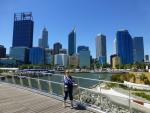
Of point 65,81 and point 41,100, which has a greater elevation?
point 65,81

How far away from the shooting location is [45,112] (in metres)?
9.33

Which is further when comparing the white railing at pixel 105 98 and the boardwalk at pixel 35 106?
the boardwalk at pixel 35 106

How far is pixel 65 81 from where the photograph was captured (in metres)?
10.3

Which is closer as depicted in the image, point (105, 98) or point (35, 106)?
point (35, 106)

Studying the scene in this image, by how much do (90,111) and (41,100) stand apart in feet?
11.1

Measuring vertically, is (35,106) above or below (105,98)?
above

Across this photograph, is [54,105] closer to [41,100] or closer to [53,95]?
[41,100]

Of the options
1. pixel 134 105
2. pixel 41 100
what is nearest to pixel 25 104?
pixel 41 100

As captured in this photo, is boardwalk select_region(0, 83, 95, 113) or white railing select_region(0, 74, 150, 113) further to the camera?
boardwalk select_region(0, 83, 95, 113)

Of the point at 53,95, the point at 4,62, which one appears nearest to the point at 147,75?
the point at 53,95

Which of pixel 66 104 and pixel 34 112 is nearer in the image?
pixel 34 112

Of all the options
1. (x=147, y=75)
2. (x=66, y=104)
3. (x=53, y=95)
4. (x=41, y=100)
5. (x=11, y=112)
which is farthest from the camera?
(x=147, y=75)

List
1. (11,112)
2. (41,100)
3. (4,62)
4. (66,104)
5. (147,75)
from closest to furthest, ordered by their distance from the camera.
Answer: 1. (11,112)
2. (66,104)
3. (41,100)
4. (147,75)
5. (4,62)

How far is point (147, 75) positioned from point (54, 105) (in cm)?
5706
